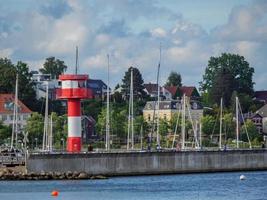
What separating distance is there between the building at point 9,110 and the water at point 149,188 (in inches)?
3164

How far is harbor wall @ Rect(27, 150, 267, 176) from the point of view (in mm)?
99125

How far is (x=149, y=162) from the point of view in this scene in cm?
10431

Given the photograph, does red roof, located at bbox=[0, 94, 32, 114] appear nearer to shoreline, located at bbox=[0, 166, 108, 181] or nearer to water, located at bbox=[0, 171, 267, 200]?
water, located at bbox=[0, 171, 267, 200]

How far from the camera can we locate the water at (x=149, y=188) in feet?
267

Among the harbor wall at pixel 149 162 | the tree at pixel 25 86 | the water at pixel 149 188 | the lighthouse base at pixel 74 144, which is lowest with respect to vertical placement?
the water at pixel 149 188

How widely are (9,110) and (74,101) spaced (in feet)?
269

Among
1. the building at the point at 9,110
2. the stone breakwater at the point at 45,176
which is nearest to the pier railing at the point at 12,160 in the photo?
the stone breakwater at the point at 45,176

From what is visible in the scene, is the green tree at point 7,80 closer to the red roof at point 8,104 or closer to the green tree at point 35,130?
the red roof at point 8,104

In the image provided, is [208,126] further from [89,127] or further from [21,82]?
[21,82]

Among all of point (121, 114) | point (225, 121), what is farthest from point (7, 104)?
point (225, 121)

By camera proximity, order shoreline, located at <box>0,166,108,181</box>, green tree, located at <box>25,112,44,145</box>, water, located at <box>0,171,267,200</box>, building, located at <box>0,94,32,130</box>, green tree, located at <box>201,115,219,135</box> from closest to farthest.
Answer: water, located at <box>0,171,267,200</box>, shoreline, located at <box>0,166,108,181</box>, green tree, located at <box>25,112,44,145</box>, green tree, located at <box>201,115,219,135</box>, building, located at <box>0,94,32,130</box>

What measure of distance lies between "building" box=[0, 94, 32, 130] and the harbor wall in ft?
245

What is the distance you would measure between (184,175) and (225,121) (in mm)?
75915

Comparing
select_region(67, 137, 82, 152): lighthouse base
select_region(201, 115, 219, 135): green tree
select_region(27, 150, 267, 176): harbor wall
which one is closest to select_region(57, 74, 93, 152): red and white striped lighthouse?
select_region(67, 137, 82, 152): lighthouse base
